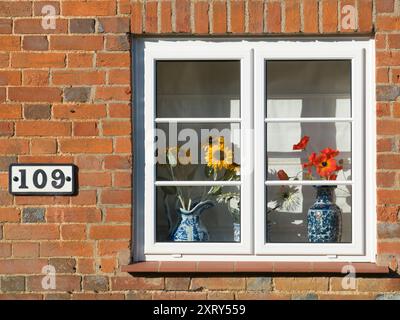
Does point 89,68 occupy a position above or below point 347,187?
above

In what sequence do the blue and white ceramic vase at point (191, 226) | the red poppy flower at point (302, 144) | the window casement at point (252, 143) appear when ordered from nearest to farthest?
1. the window casement at point (252, 143)
2. the blue and white ceramic vase at point (191, 226)
3. the red poppy flower at point (302, 144)

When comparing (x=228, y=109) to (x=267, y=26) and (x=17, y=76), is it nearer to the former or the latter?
(x=267, y=26)

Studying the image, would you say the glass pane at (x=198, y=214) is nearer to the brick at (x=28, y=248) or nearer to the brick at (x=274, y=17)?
the brick at (x=28, y=248)

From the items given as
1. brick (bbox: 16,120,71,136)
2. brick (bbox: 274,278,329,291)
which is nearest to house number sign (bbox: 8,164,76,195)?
brick (bbox: 16,120,71,136)

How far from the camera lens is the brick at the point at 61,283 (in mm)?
4984

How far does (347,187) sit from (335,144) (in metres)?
0.29

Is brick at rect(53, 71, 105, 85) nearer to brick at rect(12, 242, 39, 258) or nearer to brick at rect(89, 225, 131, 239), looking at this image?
brick at rect(89, 225, 131, 239)

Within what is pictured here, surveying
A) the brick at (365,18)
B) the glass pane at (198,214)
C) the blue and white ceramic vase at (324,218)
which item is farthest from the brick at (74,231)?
the brick at (365,18)

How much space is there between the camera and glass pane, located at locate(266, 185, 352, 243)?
5121mm

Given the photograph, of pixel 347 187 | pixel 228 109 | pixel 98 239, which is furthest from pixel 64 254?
pixel 347 187

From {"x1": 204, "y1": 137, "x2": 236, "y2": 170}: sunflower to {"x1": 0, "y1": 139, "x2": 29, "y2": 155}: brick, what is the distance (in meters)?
1.10

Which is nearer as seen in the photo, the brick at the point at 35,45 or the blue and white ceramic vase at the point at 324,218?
the brick at the point at 35,45

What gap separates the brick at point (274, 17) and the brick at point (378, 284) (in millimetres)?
1546

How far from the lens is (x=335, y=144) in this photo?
5.27 metres
